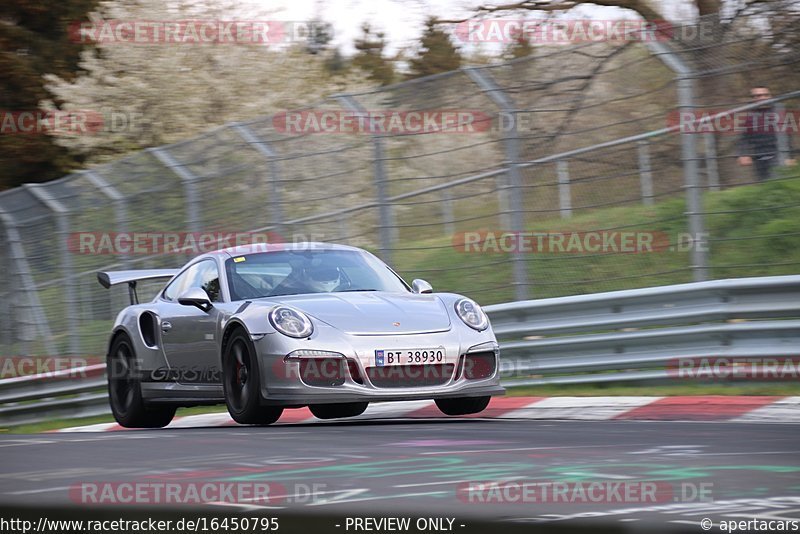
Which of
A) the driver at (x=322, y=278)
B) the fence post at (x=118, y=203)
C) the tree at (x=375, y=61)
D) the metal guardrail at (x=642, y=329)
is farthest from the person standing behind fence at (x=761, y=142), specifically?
the tree at (x=375, y=61)

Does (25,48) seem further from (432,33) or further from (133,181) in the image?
(133,181)

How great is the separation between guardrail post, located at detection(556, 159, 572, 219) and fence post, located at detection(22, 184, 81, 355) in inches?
247

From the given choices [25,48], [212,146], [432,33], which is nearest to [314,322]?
[212,146]

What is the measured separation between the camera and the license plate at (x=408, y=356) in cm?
773

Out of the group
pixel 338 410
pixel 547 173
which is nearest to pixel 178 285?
pixel 338 410

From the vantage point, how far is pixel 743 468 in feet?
15.4

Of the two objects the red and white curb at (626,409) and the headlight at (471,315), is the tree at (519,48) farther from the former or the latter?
the headlight at (471,315)

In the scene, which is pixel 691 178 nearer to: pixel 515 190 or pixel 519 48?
pixel 515 190

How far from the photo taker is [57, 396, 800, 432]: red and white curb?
7.51 meters

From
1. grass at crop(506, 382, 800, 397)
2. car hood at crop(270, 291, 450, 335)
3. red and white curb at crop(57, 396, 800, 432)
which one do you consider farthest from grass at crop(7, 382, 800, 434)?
car hood at crop(270, 291, 450, 335)

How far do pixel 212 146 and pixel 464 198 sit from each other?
3.14 m

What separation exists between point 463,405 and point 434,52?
37.3 feet

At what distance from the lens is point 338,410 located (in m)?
9.21

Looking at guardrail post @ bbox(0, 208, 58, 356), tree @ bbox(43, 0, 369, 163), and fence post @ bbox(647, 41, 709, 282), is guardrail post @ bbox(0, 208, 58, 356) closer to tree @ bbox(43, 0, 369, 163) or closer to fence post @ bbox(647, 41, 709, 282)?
fence post @ bbox(647, 41, 709, 282)
